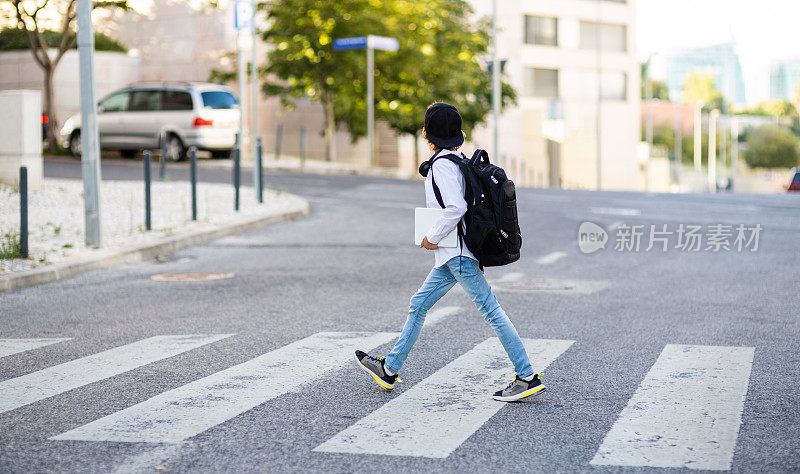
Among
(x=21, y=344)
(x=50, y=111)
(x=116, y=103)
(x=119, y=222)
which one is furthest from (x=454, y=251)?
(x=50, y=111)

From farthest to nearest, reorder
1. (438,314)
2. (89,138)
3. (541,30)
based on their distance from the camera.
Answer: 1. (541,30)
2. (89,138)
3. (438,314)

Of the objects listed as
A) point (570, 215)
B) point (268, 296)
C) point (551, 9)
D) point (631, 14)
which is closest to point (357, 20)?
point (570, 215)

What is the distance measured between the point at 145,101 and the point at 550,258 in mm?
18660

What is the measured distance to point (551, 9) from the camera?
6462 cm

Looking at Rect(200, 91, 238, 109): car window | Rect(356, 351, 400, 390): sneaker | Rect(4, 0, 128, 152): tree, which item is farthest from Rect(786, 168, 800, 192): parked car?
Rect(356, 351, 400, 390): sneaker

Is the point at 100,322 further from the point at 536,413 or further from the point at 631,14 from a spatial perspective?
the point at 631,14

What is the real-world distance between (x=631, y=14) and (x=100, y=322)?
6348 cm

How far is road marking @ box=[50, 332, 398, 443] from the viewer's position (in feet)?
17.2

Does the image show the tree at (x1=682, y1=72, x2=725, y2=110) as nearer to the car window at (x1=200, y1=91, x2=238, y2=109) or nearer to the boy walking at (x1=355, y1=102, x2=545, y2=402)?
the car window at (x1=200, y1=91, x2=238, y2=109)

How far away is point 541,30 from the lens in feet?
213

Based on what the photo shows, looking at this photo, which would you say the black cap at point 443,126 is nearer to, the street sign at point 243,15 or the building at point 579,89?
the street sign at point 243,15

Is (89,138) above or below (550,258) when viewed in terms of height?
above

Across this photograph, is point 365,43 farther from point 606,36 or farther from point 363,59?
point 606,36

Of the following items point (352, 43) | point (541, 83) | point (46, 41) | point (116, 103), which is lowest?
point (116, 103)
